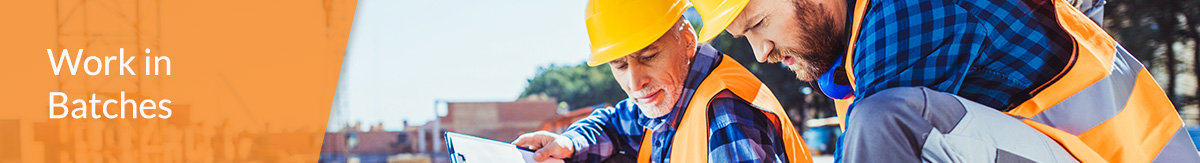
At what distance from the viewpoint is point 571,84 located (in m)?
40.9

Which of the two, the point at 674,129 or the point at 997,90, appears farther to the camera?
the point at 674,129

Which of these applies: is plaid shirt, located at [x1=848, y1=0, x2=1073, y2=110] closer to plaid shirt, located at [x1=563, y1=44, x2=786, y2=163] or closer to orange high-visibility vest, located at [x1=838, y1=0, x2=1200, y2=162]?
orange high-visibility vest, located at [x1=838, y1=0, x2=1200, y2=162]

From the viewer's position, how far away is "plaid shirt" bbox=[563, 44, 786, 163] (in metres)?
1.51

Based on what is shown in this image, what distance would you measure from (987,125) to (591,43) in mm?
1019

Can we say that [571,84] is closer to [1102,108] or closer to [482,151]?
[482,151]

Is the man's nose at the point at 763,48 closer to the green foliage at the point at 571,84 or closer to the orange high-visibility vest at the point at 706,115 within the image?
the orange high-visibility vest at the point at 706,115

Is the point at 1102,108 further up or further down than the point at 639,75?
further down

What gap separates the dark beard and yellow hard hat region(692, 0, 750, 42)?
70 millimetres

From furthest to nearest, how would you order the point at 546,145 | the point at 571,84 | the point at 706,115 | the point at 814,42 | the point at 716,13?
the point at 571,84 → the point at 546,145 → the point at 706,115 → the point at 716,13 → the point at 814,42

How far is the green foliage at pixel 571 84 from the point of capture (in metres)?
37.0
